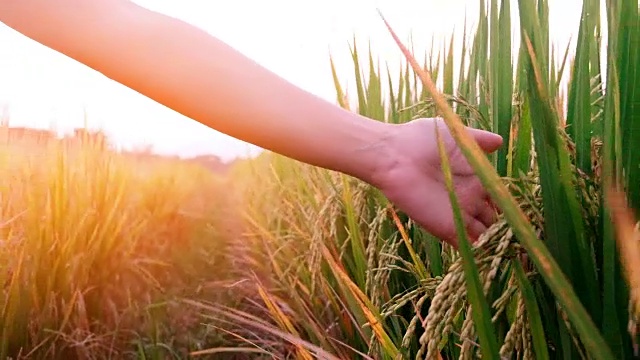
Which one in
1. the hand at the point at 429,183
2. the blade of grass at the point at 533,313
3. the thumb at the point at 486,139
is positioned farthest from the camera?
the hand at the point at 429,183

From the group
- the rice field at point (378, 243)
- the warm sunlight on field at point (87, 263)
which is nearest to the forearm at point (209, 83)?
the rice field at point (378, 243)

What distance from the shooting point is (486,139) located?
0.82m

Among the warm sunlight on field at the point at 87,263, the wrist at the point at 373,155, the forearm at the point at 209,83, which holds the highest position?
the forearm at the point at 209,83

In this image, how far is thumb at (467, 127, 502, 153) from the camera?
816 mm

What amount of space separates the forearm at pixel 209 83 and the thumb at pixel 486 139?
0.66 ft

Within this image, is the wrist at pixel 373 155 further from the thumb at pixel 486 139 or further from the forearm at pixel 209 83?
the thumb at pixel 486 139

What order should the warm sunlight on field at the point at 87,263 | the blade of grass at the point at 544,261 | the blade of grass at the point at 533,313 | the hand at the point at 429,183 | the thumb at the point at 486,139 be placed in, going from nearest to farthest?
the blade of grass at the point at 544,261 < the blade of grass at the point at 533,313 < the thumb at the point at 486,139 < the hand at the point at 429,183 < the warm sunlight on field at the point at 87,263

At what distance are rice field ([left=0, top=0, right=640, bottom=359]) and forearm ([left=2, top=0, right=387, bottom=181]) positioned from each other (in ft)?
0.54

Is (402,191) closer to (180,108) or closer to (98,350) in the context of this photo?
(180,108)

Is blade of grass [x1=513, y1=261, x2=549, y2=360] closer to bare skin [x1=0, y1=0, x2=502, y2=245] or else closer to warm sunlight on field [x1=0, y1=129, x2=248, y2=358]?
bare skin [x1=0, y1=0, x2=502, y2=245]

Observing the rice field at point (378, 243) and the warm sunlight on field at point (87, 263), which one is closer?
the rice field at point (378, 243)

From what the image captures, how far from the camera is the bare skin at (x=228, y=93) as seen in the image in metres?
0.97

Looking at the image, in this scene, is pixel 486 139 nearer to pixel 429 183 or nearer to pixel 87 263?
pixel 429 183

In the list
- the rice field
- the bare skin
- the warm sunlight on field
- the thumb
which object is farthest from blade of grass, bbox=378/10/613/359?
the warm sunlight on field
